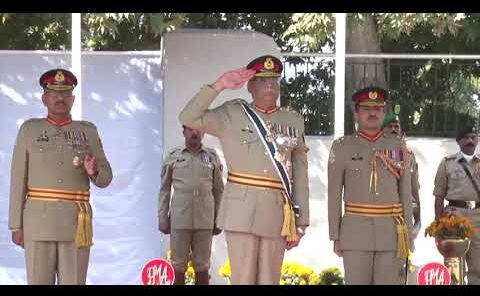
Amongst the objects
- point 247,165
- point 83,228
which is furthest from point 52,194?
point 247,165

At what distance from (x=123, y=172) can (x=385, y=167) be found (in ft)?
6.72

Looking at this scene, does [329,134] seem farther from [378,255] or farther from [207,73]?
[378,255]

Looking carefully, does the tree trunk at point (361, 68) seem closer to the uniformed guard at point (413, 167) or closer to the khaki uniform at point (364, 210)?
the uniformed guard at point (413, 167)

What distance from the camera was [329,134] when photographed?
293 inches

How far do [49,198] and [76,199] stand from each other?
161 millimetres

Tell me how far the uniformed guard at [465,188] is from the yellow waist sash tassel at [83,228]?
2553 mm

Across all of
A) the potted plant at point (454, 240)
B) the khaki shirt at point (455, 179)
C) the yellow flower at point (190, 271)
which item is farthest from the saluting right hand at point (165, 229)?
the khaki shirt at point (455, 179)

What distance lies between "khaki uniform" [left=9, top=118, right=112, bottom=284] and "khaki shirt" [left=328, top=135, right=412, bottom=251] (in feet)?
4.50

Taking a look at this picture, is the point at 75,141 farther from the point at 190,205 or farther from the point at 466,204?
the point at 466,204

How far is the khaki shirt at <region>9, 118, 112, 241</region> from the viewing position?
579cm

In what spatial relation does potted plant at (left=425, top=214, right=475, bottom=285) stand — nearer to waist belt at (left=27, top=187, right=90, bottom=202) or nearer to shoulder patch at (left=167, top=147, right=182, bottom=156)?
shoulder patch at (left=167, top=147, right=182, bottom=156)

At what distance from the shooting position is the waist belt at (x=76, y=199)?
5820 millimetres

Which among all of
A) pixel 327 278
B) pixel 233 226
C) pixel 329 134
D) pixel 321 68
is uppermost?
pixel 321 68
